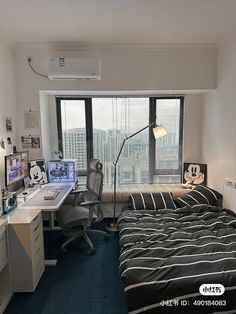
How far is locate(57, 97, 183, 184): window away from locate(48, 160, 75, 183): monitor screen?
43 cm

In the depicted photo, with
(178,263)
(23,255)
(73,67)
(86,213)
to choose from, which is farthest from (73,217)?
(73,67)

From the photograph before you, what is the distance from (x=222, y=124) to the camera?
10.4ft

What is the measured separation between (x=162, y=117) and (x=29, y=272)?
2.90 m

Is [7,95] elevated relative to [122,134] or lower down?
elevated

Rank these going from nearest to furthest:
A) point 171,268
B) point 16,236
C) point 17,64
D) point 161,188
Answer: point 171,268 < point 16,236 < point 17,64 < point 161,188

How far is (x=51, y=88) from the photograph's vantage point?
131 inches

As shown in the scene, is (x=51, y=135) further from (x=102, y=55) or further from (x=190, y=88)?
(x=190, y=88)

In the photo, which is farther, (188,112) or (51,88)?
(188,112)

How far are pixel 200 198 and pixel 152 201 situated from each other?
64 centimetres

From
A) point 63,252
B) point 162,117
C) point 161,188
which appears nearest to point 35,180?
point 63,252

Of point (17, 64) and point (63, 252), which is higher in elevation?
point (17, 64)

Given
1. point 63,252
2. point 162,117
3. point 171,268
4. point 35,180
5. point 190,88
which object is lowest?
point 63,252

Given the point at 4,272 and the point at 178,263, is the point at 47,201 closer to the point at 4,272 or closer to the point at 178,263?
the point at 4,272

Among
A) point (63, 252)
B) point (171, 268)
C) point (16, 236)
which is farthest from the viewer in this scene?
point (63, 252)
